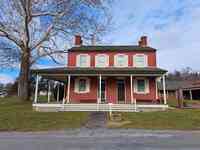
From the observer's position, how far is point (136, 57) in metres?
22.8

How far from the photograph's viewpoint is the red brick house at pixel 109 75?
1930 centimetres

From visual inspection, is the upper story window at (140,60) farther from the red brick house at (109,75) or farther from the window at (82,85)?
the window at (82,85)

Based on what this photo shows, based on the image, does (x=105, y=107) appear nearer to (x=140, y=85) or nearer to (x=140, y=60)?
(x=140, y=85)

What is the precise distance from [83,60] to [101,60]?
6.34 feet

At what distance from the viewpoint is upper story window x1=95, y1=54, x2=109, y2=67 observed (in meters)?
22.7

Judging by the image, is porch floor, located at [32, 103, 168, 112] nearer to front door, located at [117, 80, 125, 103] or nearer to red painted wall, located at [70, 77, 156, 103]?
red painted wall, located at [70, 77, 156, 103]

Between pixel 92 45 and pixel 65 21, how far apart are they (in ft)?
13.5

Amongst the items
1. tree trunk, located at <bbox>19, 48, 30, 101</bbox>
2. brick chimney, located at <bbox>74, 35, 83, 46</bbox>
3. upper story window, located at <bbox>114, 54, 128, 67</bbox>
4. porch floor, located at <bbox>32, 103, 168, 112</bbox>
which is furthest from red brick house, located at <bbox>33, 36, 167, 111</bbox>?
tree trunk, located at <bbox>19, 48, 30, 101</bbox>

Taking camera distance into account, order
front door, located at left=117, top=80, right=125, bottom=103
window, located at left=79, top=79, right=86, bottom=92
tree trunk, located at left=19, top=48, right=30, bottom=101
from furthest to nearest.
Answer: tree trunk, located at left=19, top=48, right=30, bottom=101 → front door, located at left=117, top=80, right=125, bottom=103 → window, located at left=79, top=79, right=86, bottom=92

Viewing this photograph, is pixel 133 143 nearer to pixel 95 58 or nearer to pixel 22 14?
pixel 95 58

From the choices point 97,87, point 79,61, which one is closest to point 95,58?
point 79,61

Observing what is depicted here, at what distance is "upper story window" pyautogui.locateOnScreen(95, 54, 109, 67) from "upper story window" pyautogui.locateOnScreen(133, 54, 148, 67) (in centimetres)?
299

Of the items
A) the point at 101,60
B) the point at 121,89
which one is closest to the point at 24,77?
the point at 101,60

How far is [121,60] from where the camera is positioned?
2283 cm
